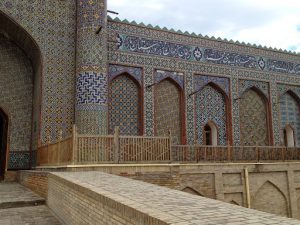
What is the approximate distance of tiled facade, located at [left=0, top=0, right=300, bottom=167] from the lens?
30.2 feet

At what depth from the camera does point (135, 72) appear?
10453mm

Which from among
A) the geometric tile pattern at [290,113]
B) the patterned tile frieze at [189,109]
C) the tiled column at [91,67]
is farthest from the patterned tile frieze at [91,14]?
the geometric tile pattern at [290,113]

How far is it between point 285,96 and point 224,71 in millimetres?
3033

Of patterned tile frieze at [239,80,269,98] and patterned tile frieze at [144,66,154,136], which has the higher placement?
patterned tile frieze at [239,80,269,98]

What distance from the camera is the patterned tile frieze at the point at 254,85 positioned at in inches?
484

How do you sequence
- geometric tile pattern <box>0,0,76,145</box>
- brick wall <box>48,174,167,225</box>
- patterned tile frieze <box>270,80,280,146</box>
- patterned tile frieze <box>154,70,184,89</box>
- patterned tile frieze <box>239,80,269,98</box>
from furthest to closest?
patterned tile frieze <box>270,80,280,146</box>, patterned tile frieze <box>239,80,269,98</box>, patterned tile frieze <box>154,70,184,89</box>, geometric tile pattern <box>0,0,76,145</box>, brick wall <box>48,174,167,225</box>

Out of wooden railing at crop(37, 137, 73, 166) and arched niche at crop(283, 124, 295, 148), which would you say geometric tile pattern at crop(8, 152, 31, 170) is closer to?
wooden railing at crop(37, 137, 73, 166)

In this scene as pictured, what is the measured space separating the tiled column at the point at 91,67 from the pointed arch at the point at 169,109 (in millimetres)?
2061

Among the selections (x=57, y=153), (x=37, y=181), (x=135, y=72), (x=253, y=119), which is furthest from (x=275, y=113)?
(x=37, y=181)

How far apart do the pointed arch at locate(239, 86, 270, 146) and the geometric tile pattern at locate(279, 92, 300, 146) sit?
0.76m

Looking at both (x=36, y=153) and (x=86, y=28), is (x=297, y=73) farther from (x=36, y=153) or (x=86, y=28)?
(x=36, y=153)

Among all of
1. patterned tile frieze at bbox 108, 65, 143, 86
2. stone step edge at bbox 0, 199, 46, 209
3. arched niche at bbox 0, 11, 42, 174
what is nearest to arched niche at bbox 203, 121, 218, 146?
patterned tile frieze at bbox 108, 65, 143, 86

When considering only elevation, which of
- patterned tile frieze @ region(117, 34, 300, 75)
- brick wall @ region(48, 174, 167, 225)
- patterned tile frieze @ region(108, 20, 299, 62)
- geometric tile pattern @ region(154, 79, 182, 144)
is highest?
patterned tile frieze @ region(108, 20, 299, 62)

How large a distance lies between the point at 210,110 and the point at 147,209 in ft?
31.1
